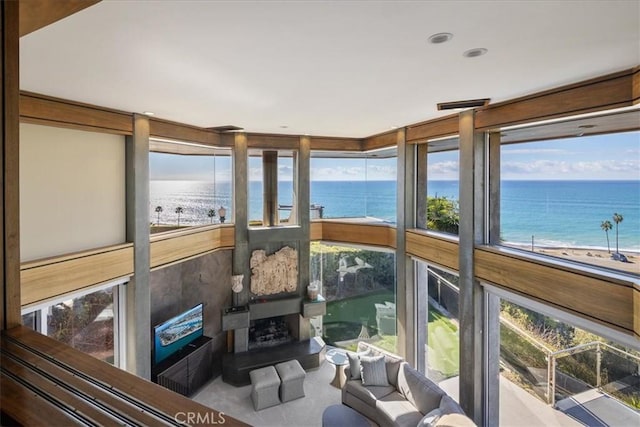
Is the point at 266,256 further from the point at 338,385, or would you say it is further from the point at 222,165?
the point at 338,385

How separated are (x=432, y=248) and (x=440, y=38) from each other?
381 cm

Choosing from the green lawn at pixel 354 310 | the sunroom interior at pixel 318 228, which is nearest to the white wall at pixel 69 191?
the sunroom interior at pixel 318 228

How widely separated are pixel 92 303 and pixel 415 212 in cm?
535

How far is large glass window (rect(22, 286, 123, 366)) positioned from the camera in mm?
3947

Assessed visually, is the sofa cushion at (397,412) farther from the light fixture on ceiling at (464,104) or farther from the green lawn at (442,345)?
the light fixture on ceiling at (464,104)

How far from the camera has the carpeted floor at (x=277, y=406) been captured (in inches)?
211

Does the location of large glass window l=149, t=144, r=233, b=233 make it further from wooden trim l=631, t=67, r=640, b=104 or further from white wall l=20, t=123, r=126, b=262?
wooden trim l=631, t=67, r=640, b=104

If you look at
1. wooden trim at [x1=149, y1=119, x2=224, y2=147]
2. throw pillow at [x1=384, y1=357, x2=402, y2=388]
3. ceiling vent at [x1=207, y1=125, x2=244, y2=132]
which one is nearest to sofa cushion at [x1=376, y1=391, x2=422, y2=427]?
throw pillow at [x1=384, y1=357, x2=402, y2=388]

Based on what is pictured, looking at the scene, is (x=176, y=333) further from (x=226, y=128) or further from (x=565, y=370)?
(x=565, y=370)

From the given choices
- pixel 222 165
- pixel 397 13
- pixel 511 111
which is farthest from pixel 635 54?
pixel 222 165

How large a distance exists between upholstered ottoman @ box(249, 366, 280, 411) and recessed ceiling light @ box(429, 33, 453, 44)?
18.1 feet

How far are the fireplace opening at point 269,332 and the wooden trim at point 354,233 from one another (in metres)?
2.04

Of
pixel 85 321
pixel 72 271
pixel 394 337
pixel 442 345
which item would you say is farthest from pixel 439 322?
pixel 72 271

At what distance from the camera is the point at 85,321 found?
4.45m
